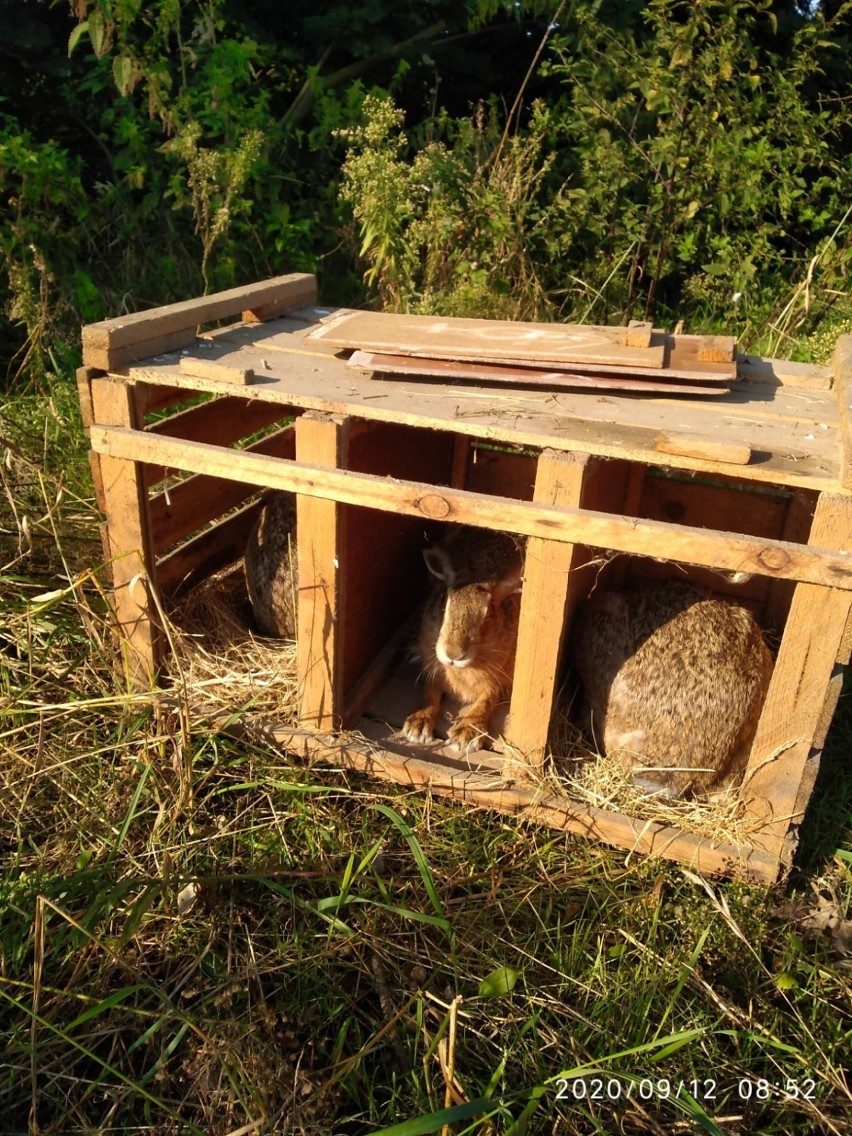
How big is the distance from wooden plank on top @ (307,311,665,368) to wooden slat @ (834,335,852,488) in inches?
22.5

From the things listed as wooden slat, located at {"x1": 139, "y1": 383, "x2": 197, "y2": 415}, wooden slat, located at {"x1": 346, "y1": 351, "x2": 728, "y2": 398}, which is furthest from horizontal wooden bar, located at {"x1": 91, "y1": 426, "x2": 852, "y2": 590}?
wooden slat, located at {"x1": 346, "y1": 351, "x2": 728, "y2": 398}

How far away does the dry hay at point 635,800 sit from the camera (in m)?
3.03

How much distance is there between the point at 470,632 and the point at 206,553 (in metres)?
1.46

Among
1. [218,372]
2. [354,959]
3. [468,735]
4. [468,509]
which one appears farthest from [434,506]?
[354,959]

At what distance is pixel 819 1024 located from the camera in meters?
2.60

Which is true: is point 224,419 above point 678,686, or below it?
above

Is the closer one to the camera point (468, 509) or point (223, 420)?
point (468, 509)

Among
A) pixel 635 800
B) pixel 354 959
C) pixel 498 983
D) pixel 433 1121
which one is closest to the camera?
pixel 433 1121

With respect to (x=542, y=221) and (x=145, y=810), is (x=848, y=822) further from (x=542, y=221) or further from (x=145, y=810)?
(x=542, y=221)

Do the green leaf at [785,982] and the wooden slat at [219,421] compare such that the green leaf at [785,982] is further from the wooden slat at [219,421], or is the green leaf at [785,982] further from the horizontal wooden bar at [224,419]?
the horizontal wooden bar at [224,419]

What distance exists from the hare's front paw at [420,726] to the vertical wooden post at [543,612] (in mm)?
450

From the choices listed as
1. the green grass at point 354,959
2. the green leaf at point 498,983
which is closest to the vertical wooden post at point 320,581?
the green grass at point 354,959

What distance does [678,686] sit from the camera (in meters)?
3.21

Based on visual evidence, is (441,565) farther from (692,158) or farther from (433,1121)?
(692,158)
